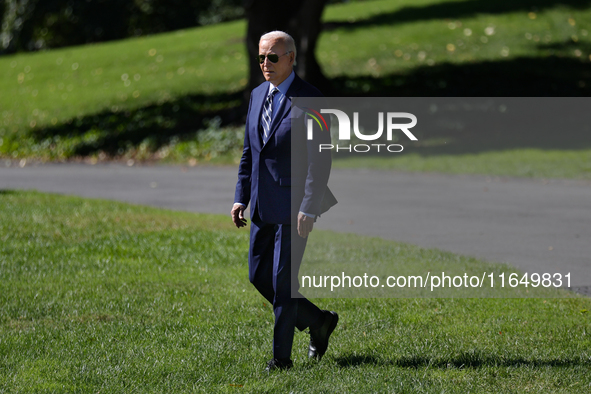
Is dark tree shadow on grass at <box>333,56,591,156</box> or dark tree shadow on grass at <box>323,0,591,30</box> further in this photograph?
dark tree shadow on grass at <box>323,0,591,30</box>

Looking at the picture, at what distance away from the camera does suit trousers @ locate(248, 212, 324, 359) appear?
13.5 feet

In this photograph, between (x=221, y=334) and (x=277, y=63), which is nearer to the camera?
(x=277, y=63)

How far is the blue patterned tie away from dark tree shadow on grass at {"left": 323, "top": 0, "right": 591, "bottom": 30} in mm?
25494

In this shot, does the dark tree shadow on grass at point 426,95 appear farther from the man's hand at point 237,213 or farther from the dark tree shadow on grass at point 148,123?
the man's hand at point 237,213

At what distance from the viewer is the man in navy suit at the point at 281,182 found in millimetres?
3979

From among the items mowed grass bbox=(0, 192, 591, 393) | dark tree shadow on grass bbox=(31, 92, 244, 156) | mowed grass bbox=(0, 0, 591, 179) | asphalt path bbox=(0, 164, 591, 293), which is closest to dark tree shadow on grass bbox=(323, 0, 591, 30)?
mowed grass bbox=(0, 0, 591, 179)

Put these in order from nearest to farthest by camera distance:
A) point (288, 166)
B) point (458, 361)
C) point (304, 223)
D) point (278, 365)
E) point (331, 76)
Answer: point (304, 223) → point (288, 166) → point (278, 365) → point (458, 361) → point (331, 76)

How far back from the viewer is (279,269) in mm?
4129

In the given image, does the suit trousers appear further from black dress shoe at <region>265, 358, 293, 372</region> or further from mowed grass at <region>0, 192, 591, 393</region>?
mowed grass at <region>0, 192, 591, 393</region>

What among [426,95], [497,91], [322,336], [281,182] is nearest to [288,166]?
[281,182]

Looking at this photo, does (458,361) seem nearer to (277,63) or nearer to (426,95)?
(277,63)

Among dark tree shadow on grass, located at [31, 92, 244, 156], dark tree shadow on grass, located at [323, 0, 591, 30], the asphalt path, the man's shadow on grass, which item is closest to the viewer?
the man's shadow on grass

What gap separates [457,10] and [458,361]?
27.0 metres

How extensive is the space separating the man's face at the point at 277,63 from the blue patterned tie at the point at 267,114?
0.08 m
